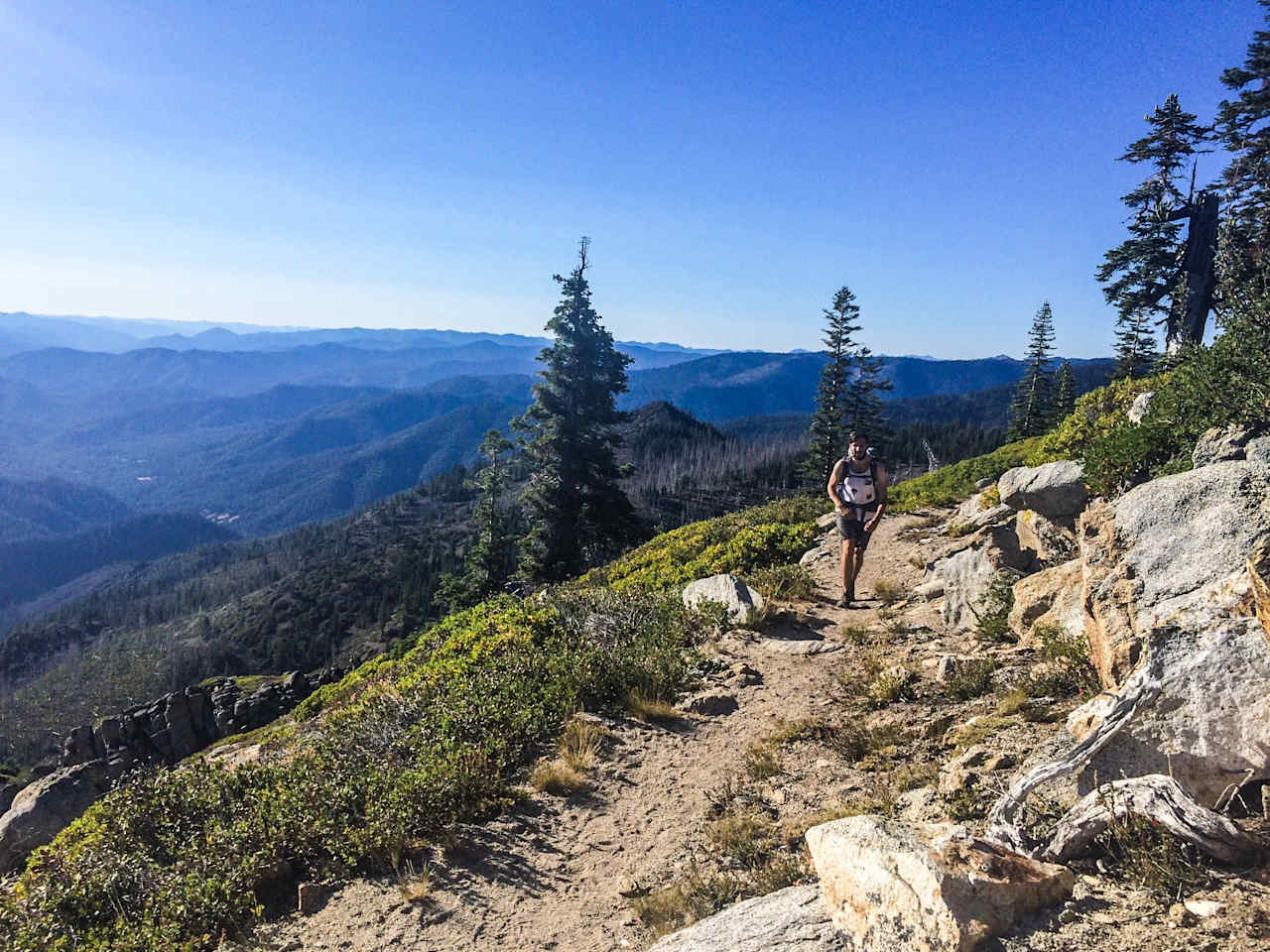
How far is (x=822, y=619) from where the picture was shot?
9781mm

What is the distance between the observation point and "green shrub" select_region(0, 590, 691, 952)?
4.92m

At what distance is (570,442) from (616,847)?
66.4ft

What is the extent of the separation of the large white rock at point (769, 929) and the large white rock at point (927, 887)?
0.41 feet

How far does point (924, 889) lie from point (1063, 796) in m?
1.45

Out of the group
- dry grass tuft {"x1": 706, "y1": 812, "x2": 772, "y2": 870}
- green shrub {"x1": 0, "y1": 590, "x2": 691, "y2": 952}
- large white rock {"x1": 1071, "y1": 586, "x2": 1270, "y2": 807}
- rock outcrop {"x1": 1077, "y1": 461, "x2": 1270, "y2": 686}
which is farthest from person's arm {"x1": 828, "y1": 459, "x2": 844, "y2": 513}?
large white rock {"x1": 1071, "y1": 586, "x2": 1270, "y2": 807}

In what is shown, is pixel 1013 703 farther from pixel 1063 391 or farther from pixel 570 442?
pixel 1063 391

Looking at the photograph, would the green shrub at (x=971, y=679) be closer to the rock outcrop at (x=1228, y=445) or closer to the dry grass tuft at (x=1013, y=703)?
the dry grass tuft at (x=1013, y=703)

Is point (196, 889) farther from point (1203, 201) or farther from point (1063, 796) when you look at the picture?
point (1203, 201)

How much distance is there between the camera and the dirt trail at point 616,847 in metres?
4.40

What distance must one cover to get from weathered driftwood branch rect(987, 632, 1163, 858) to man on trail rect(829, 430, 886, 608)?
19.9 feet

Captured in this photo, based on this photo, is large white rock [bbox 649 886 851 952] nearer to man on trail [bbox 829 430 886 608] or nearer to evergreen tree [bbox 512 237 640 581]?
man on trail [bbox 829 430 886 608]

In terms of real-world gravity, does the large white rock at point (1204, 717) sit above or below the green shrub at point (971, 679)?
above

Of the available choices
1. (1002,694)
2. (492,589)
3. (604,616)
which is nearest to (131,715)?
(492,589)

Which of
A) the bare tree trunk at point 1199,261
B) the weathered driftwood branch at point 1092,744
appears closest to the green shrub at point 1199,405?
the weathered driftwood branch at point 1092,744
